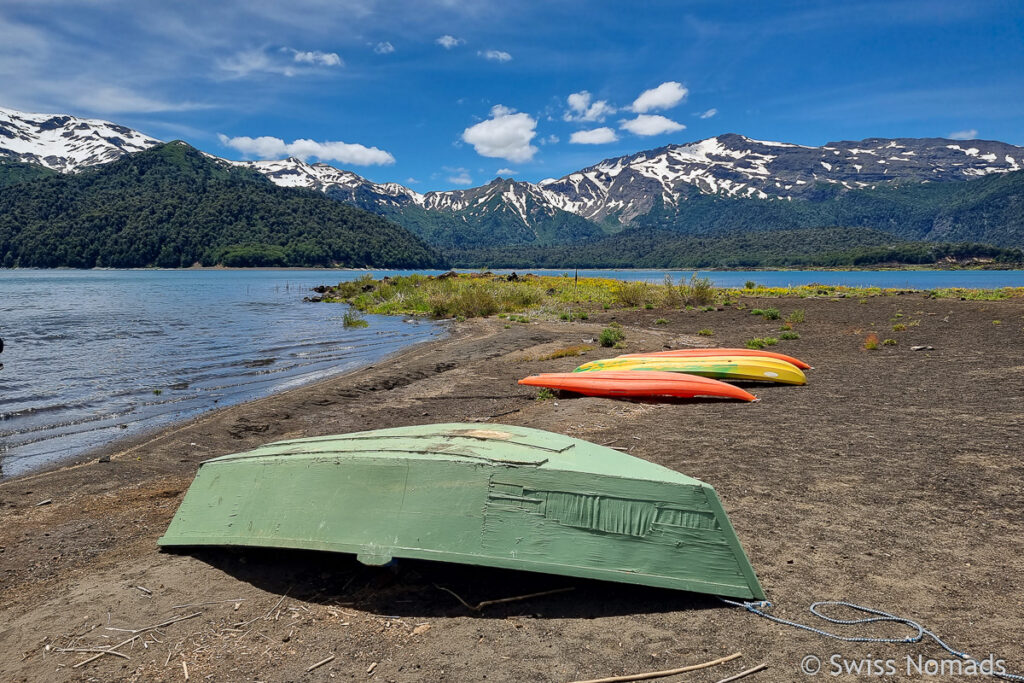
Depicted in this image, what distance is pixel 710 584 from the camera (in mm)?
3314

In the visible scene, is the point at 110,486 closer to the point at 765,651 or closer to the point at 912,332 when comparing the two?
the point at 765,651

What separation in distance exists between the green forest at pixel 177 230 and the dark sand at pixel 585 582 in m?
155

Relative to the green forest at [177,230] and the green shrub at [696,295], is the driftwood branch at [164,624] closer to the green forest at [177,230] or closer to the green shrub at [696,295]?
the green shrub at [696,295]

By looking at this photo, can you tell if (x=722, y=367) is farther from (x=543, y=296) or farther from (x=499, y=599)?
(x=543, y=296)

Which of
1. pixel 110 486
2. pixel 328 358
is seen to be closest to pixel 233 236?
pixel 328 358

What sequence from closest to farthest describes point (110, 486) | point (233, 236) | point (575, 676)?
point (575, 676), point (110, 486), point (233, 236)

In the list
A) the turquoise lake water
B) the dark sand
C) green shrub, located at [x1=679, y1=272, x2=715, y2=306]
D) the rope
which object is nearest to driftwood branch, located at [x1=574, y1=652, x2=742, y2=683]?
the dark sand

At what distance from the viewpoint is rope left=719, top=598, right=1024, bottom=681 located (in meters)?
2.87

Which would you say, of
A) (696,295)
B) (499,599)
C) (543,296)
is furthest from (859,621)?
(543,296)

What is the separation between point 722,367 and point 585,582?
8040 millimetres

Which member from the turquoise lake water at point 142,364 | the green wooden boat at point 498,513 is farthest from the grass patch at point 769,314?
the green wooden boat at point 498,513

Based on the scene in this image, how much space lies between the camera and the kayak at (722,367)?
10406mm

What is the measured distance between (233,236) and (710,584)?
178m

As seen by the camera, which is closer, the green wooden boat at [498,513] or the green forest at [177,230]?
the green wooden boat at [498,513]
